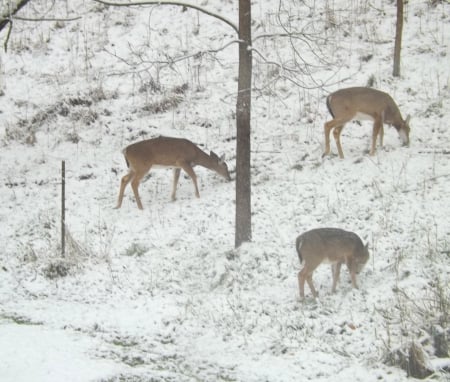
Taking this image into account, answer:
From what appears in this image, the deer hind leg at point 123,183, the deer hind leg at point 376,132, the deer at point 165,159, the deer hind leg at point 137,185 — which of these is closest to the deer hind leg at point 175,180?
the deer at point 165,159

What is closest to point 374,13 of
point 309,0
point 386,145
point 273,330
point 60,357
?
point 309,0

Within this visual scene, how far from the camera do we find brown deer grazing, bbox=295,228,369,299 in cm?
838

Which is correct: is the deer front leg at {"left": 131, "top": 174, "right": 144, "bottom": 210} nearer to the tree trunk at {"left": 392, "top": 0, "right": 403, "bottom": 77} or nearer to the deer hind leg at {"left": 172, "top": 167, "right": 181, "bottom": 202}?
the deer hind leg at {"left": 172, "top": 167, "right": 181, "bottom": 202}

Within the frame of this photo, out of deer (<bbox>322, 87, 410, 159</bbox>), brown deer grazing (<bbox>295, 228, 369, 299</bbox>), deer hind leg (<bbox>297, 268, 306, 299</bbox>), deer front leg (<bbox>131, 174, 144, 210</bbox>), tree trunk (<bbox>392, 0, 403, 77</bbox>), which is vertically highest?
tree trunk (<bbox>392, 0, 403, 77</bbox>)

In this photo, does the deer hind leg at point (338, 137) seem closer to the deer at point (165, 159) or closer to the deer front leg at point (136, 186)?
the deer at point (165, 159)

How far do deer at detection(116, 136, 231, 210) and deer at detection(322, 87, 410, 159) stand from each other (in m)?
2.33

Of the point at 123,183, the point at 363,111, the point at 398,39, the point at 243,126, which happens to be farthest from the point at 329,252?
the point at 398,39

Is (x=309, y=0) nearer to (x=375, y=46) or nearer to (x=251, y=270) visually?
(x=375, y=46)

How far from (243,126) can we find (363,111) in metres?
3.88

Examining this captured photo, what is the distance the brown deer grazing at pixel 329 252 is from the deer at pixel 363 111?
4.30 metres

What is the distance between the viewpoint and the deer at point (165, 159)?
12586mm

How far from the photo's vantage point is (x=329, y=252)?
8.45 m

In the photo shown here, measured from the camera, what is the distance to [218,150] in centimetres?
1437

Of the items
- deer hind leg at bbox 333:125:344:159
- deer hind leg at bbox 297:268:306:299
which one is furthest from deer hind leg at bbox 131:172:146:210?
deer hind leg at bbox 297:268:306:299
